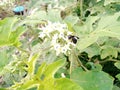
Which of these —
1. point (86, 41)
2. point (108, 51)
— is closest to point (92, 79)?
point (86, 41)

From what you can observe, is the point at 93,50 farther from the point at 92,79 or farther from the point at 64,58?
the point at 64,58

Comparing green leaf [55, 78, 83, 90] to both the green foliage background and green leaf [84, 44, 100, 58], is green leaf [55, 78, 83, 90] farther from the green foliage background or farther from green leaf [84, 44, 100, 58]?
green leaf [84, 44, 100, 58]

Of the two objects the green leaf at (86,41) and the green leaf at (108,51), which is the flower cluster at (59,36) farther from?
the green leaf at (108,51)

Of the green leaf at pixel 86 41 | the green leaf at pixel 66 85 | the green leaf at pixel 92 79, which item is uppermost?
the green leaf at pixel 86 41

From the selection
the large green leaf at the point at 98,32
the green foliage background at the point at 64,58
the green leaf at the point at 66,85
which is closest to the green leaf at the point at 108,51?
the green foliage background at the point at 64,58

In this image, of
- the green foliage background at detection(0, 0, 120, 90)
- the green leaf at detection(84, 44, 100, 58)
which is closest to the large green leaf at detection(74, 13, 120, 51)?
the green foliage background at detection(0, 0, 120, 90)

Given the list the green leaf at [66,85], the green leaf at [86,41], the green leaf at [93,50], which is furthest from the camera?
the green leaf at [93,50]
